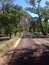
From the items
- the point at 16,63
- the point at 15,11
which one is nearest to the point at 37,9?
the point at 15,11

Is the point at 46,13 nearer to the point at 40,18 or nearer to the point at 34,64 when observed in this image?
the point at 40,18

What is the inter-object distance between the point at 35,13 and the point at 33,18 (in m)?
4.66

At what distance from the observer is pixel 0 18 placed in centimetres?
4859

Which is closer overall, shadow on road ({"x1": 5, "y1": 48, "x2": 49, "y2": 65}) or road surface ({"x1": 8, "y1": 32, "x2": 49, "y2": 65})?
shadow on road ({"x1": 5, "y1": 48, "x2": 49, "y2": 65})

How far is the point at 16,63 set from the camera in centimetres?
1391

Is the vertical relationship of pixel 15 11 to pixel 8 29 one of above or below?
above

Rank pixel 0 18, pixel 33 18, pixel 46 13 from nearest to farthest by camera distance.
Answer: pixel 0 18
pixel 46 13
pixel 33 18

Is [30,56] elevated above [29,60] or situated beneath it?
situated beneath

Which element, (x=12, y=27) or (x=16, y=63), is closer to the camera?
(x=16, y=63)

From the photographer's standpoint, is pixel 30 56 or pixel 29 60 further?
pixel 30 56

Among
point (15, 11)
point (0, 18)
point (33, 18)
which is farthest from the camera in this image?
point (33, 18)

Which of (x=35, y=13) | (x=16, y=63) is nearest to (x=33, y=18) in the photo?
(x=35, y=13)

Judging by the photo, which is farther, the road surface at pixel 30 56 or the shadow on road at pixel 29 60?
the road surface at pixel 30 56

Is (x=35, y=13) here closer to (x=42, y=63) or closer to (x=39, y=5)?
(x=39, y=5)
